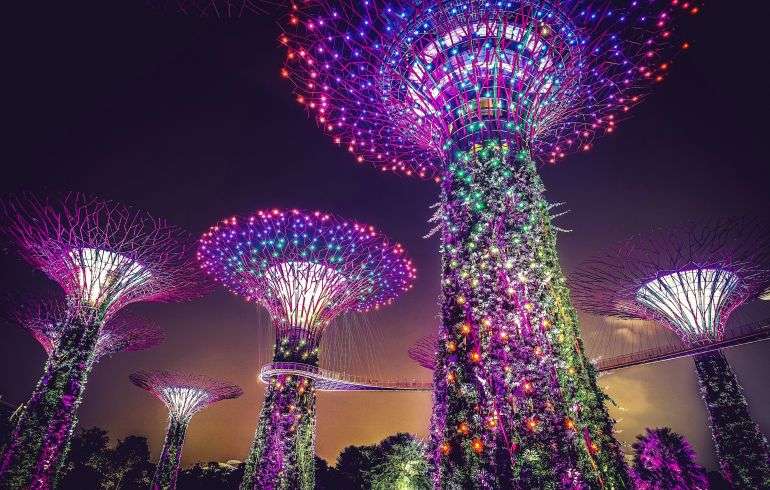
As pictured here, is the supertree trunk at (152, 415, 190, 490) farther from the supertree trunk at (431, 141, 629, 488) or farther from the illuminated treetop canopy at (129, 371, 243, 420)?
the supertree trunk at (431, 141, 629, 488)

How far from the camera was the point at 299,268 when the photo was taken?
56.3 ft

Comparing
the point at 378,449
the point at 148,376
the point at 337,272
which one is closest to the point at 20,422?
the point at 337,272

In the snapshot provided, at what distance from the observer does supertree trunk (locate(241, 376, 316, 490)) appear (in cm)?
1406

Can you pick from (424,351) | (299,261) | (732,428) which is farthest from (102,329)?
(732,428)

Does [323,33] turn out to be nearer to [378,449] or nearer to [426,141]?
[426,141]

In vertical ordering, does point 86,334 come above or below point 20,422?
above

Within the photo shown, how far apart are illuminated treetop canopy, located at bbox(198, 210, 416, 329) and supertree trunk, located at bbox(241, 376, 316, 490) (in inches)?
107

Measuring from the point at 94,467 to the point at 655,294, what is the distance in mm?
43306

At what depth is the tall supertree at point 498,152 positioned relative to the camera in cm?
576

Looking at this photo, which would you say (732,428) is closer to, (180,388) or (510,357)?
(510,357)

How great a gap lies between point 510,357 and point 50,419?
14.6 meters

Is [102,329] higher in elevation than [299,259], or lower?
lower

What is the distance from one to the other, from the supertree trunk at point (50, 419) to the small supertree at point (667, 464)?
24941 mm

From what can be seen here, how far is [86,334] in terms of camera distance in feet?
46.5
